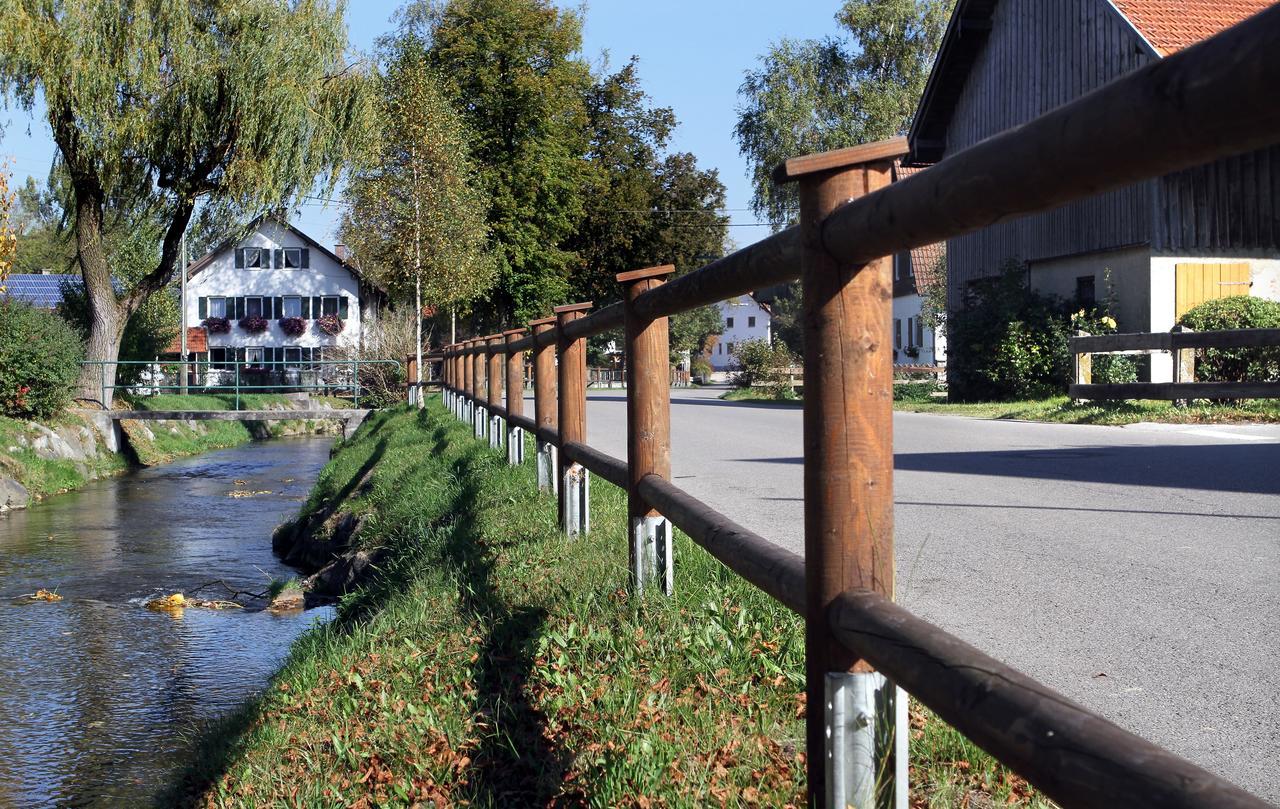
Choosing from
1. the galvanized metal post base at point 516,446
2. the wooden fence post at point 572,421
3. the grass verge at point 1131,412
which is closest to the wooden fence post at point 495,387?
the galvanized metal post base at point 516,446

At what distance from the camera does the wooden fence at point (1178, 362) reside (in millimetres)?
12422

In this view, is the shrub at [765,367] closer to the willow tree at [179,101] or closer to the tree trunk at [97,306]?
the willow tree at [179,101]

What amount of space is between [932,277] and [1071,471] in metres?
38.9

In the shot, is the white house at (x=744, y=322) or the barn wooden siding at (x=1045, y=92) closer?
the barn wooden siding at (x=1045, y=92)

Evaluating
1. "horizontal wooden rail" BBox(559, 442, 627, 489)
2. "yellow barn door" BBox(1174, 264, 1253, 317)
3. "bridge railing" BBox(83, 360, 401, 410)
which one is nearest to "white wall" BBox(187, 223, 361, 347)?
"bridge railing" BBox(83, 360, 401, 410)

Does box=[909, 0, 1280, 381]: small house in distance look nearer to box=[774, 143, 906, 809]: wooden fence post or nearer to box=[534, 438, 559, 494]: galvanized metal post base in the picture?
box=[534, 438, 559, 494]: galvanized metal post base

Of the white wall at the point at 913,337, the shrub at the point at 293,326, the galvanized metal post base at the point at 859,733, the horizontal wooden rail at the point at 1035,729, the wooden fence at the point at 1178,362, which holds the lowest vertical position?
the galvanized metal post base at the point at 859,733

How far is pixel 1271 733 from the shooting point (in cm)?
330

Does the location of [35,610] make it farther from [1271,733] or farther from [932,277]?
[932,277]

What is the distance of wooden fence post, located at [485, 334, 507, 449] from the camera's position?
12.2m

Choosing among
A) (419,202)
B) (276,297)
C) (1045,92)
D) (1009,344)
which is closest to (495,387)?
(1009,344)

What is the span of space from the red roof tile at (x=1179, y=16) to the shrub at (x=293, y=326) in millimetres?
45671

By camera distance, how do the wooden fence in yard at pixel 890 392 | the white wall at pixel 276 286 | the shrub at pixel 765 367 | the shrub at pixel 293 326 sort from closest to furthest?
1. the wooden fence in yard at pixel 890 392
2. the shrub at pixel 765 367
3. the shrub at pixel 293 326
4. the white wall at pixel 276 286

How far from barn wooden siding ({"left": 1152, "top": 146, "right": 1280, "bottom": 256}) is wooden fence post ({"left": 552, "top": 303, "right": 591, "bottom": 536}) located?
16938mm
